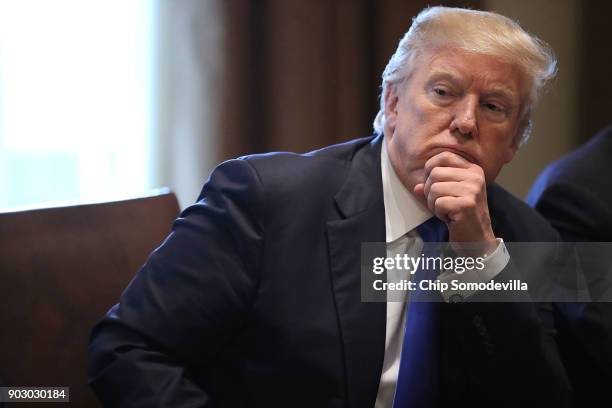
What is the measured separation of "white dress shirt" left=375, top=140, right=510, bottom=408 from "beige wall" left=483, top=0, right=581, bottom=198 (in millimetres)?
1520

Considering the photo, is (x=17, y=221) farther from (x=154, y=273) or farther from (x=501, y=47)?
(x=501, y=47)

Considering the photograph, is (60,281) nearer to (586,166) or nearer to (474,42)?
(474,42)

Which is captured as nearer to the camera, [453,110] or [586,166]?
[453,110]

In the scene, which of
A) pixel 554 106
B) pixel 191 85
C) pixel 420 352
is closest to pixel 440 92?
pixel 420 352

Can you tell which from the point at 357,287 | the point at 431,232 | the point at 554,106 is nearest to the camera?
the point at 357,287

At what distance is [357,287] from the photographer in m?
1.27

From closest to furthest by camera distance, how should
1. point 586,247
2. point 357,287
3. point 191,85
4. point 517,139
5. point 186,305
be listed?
point 186,305 < point 357,287 < point 517,139 < point 586,247 < point 191,85

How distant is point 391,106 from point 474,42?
208mm

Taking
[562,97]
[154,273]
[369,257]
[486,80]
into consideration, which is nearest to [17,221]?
[154,273]

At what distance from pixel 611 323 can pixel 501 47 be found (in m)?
0.65

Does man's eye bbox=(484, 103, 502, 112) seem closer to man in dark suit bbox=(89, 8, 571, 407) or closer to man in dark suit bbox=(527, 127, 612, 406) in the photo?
man in dark suit bbox=(89, 8, 571, 407)

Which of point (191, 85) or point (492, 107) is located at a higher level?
point (191, 85)

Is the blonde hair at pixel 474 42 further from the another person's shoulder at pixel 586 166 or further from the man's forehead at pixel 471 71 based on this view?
the another person's shoulder at pixel 586 166

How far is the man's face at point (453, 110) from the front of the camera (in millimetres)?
1318
